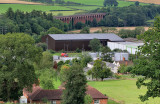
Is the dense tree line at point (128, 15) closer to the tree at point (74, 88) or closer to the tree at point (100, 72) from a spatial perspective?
the tree at point (100, 72)

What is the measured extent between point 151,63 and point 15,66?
1335 centimetres

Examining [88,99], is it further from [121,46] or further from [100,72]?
[121,46]

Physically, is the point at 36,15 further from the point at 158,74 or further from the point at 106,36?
the point at 158,74

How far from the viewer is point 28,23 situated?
331ft

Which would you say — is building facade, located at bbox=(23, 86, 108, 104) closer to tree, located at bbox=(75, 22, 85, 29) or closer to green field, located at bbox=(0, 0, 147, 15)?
green field, located at bbox=(0, 0, 147, 15)

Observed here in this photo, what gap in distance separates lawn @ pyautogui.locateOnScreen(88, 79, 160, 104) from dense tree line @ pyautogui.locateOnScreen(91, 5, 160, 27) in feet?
270

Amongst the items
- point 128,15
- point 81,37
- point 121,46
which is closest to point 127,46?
point 121,46

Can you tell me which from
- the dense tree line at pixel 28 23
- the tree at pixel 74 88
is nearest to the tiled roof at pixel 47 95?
the tree at pixel 74 88

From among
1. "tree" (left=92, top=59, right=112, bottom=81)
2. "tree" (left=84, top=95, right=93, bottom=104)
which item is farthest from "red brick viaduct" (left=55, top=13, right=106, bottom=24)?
"tree" (left=84, top=95, right=93, bottom=104)

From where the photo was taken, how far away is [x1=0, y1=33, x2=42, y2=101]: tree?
3372cm

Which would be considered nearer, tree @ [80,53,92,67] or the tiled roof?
the tiled roof

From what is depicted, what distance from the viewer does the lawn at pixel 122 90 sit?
1521 inches

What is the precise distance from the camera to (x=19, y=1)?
13525cm

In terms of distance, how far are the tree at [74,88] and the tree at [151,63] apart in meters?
6.43
